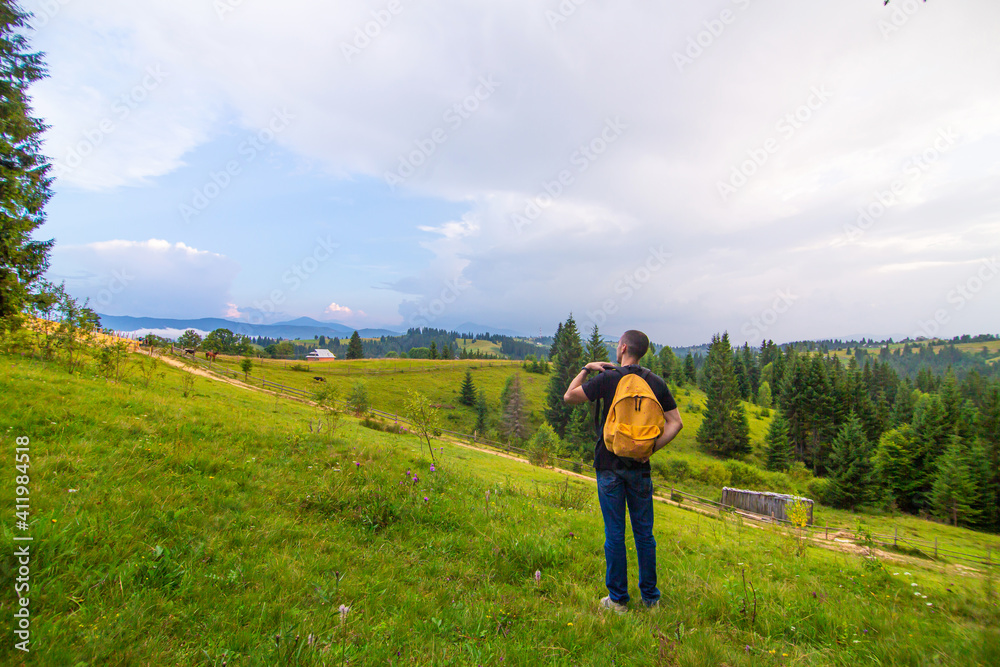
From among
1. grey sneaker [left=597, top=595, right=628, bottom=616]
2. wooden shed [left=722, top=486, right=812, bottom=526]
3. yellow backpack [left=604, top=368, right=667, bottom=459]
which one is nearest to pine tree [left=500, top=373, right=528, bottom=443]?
wooden shed [left=722, top=486, right=812, bottom=526]

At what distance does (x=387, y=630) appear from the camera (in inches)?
113

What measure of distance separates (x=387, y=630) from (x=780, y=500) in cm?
4592

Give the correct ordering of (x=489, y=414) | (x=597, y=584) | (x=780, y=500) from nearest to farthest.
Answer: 1. (x=597, y=584)
2. (x=780, y=500)
3. (x=489, y=414)

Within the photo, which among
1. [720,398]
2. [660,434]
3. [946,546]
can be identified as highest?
[660,434]

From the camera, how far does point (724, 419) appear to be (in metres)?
67.3

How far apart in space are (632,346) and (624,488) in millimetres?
1686

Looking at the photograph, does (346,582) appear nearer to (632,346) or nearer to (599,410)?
(599,410)

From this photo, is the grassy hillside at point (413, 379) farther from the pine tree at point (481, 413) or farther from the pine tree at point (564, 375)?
the pine tree at point (564, 375)

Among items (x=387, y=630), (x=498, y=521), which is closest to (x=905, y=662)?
(x=387, y=630)

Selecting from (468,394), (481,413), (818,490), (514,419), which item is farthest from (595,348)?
(818,490)

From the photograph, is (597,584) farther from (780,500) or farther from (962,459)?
(962,459)

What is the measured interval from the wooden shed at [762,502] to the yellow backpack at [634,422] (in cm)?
3899

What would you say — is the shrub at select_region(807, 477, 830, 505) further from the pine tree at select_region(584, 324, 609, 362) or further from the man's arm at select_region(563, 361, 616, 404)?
the man's arm at select_region(563, 361, 616, 404)

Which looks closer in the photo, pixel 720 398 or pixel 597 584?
pixel 597 584
